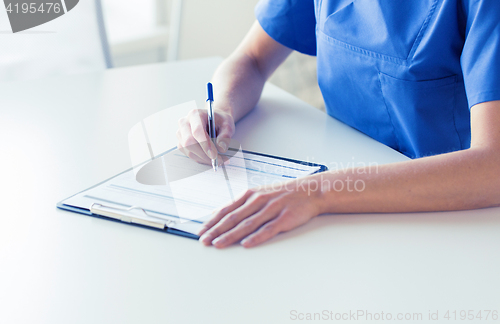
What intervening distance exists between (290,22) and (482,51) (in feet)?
1.74

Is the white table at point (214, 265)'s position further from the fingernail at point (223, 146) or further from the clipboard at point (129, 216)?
the fingernail at point (223, 146)

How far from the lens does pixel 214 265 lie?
0.52 meters

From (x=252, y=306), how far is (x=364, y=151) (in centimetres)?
48

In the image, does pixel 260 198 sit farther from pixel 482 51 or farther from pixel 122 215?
pixel 482 51

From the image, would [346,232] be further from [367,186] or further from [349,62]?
[349,62]

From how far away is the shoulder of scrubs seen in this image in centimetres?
63

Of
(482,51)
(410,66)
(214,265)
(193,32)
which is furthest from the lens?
(193,32)

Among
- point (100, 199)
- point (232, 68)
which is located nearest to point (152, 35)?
point (232, 68)

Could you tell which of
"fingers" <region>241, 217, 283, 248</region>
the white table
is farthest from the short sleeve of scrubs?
"fingers" <region>241, 217, 283, 248</region>

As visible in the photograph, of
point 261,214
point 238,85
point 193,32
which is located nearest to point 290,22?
point 238,85

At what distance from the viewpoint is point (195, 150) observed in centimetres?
78

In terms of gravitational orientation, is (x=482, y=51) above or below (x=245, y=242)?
above

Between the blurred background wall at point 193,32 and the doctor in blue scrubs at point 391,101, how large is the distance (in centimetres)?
160

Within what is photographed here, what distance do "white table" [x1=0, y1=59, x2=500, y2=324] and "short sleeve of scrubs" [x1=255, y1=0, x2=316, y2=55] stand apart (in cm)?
44
